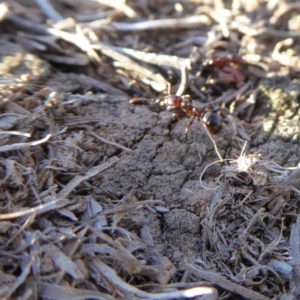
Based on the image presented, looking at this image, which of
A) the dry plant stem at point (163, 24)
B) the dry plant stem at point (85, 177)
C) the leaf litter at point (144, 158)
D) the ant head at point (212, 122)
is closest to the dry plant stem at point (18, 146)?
the leaf litter at point (144, 158)

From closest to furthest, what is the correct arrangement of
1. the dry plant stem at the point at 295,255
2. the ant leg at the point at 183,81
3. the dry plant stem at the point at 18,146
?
the dry plant stem at the point at 295,255, the dry plant stem at the point at 18,146, the ant leg at the point at 183,81

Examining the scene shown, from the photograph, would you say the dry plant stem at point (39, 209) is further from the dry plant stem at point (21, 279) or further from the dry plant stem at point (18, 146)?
the dry plant stem at point (18, 146)

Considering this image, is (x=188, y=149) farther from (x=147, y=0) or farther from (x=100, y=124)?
(x=147, y=0)

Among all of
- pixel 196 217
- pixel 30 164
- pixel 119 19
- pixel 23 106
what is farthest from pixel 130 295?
pixel 119 19

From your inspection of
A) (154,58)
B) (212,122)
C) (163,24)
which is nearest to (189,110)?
(212,122)

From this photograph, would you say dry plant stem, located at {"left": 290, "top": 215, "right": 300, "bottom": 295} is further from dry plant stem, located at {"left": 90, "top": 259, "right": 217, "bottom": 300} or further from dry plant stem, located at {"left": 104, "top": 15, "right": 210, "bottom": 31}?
dry plant stem, located at {"left": 104, "top": 15, "right": 210, "bottom": 31}

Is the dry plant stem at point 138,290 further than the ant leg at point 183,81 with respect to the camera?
No

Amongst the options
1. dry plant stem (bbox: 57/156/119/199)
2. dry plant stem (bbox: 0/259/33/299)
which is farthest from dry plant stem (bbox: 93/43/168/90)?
dry plant stem (bbox: 0/259/33/299)

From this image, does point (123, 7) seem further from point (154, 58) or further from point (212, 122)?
point (212, 122)
